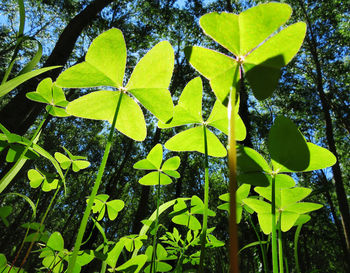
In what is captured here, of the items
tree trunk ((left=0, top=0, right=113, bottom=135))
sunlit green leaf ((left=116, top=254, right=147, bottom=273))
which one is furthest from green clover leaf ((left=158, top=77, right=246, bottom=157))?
tree trunk ((left=0, top=0, right=113, bottom=135))

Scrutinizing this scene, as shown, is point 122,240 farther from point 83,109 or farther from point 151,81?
point 151,81

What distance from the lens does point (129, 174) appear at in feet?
52.3

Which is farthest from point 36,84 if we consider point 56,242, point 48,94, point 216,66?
point 216,66

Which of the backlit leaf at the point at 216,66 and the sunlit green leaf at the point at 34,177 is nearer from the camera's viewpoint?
the backlit leaf at the point at 216,66

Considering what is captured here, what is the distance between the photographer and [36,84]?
2561mm

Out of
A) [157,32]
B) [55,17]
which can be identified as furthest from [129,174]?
[55,17]

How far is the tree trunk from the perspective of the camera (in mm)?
2197

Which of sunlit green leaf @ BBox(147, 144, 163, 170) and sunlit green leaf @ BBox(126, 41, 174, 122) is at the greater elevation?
sunlit green leaf @ BBox(147, 144, 163, 170)

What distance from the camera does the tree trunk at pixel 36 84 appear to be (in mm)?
2197

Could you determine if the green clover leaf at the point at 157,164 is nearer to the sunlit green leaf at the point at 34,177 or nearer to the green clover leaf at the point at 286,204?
the green clover leaf at the point at 286,204

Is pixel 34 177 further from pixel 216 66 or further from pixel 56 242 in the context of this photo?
pixel 216 66

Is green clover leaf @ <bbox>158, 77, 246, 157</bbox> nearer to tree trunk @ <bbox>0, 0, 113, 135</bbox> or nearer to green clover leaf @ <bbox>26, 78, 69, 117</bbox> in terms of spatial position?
green clover leaf @ <bbox>26, 78, 69, 117</bbox>

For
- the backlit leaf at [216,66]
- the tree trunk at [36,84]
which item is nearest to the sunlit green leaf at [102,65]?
the backlit leaf at [216,66]

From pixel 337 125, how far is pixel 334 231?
5494 mm
